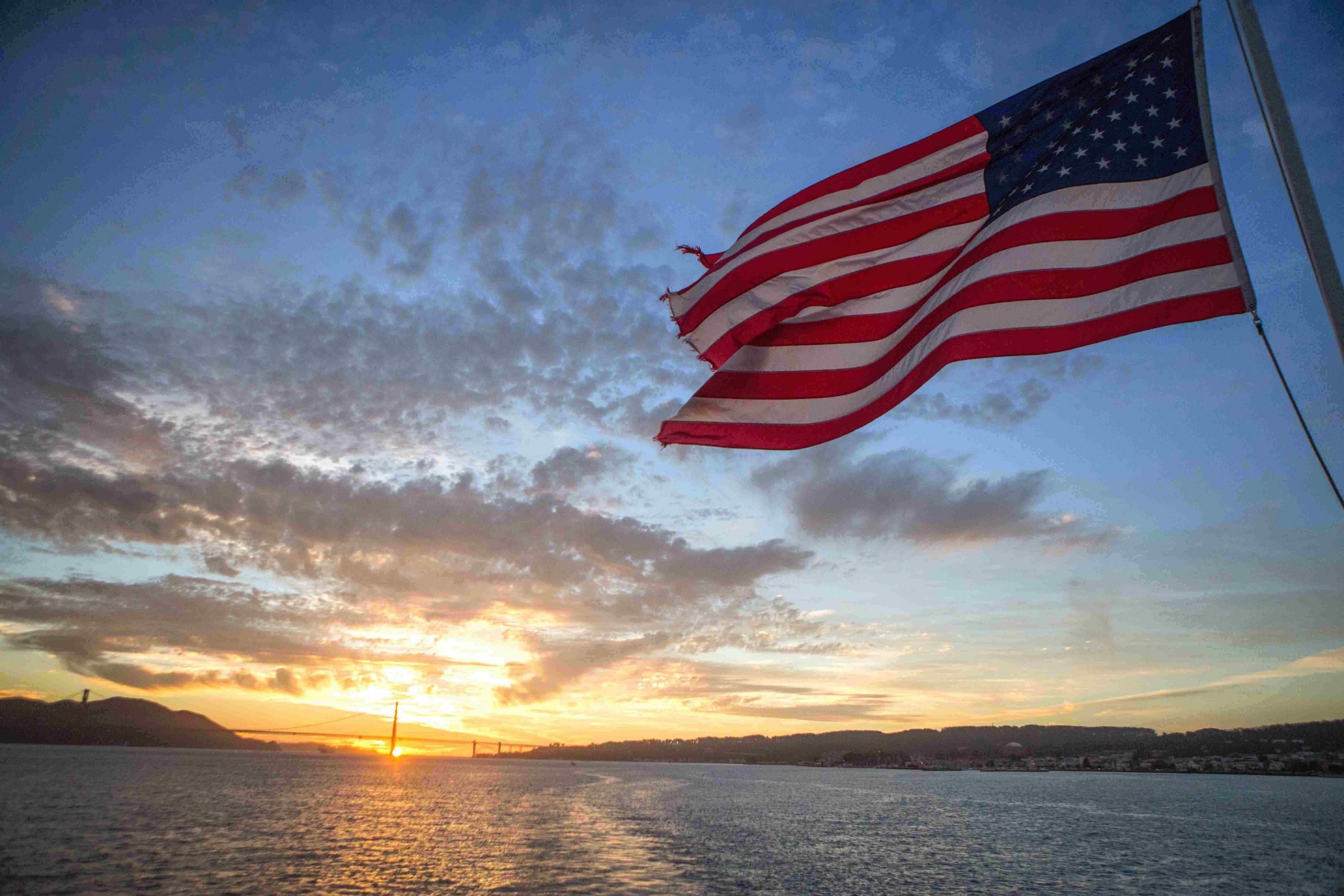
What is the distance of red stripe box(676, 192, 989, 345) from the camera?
29.1 feet

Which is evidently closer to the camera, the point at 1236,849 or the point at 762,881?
the point at 762,881

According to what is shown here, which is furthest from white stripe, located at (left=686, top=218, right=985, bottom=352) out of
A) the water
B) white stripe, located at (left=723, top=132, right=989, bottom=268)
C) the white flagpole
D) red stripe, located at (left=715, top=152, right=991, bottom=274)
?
the water

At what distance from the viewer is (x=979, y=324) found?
781 cm

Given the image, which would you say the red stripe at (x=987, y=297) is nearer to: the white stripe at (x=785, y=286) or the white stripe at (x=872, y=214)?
the white stripe at (x=785, y=286)

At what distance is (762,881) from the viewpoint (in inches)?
1624

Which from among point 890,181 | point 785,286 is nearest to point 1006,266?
point 890,181

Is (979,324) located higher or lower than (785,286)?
lower

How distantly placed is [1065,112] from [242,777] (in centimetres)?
18485

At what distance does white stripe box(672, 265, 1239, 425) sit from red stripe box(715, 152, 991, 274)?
185cm

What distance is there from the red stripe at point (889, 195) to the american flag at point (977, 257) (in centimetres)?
2

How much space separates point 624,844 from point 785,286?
56.6 meters

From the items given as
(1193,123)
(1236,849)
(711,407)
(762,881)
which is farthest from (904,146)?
(1236,849)

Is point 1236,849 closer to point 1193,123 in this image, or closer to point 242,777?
point 1193,123

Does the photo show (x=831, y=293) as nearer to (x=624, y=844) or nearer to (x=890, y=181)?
(x=890, y=181)
